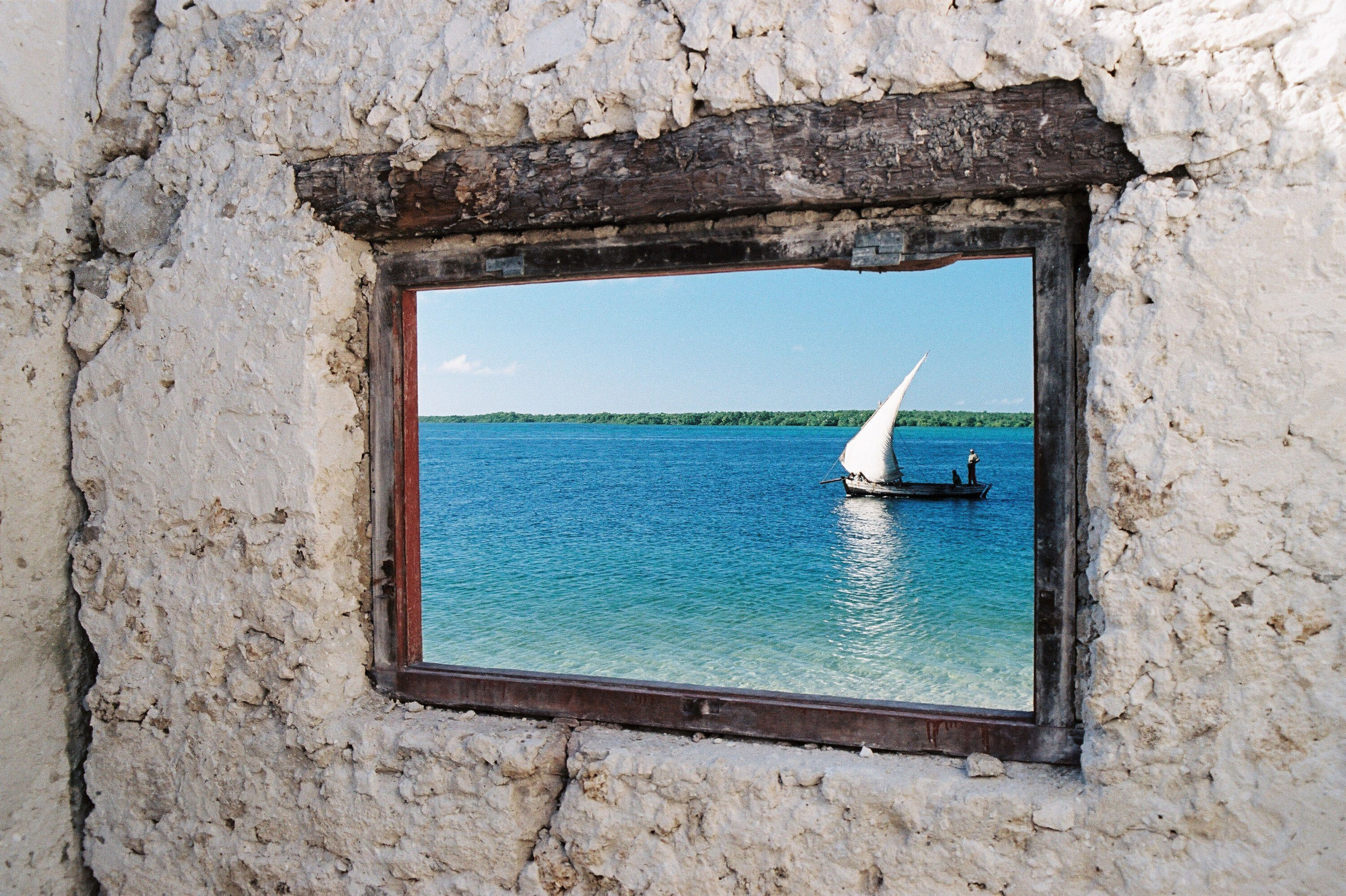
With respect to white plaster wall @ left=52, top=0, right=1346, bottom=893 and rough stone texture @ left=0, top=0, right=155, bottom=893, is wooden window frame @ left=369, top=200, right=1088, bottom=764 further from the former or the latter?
rough stone texture @ left=0, top=0, right=155, bottom=893

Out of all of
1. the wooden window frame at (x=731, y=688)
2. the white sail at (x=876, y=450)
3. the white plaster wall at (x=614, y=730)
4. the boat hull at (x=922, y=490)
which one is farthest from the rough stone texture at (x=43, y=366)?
the boat hull at (x=922, y=490)

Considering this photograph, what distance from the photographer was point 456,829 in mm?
1756

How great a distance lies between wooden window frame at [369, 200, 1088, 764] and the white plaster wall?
5cm

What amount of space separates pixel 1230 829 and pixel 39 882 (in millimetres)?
2554

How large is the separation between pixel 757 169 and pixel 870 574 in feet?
54.6

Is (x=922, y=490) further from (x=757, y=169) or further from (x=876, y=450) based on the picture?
(x=757, y=169)

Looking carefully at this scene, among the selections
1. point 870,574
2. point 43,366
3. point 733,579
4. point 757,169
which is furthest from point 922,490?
point 43,366

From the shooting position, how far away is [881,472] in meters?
24.2

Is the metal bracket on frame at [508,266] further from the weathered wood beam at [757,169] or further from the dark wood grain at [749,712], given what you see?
the dark wood grain at [749,712]

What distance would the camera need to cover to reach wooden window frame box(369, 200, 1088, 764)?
153cm

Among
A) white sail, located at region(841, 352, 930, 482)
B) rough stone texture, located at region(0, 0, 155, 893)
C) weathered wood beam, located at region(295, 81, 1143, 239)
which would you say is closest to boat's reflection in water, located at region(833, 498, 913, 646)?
white sail, located at region(841, 352, 930, 482)

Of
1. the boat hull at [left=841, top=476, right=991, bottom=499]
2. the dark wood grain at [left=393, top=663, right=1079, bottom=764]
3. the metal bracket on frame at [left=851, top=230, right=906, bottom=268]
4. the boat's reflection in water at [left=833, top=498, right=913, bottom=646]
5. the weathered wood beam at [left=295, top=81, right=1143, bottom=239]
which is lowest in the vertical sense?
the boat's reflection in water at [left=833, top=498, right=913, bottom=646]

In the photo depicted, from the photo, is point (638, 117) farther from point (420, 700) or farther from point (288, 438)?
point (420, 700)

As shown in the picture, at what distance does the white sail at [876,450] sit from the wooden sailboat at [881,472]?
0.01 metres
